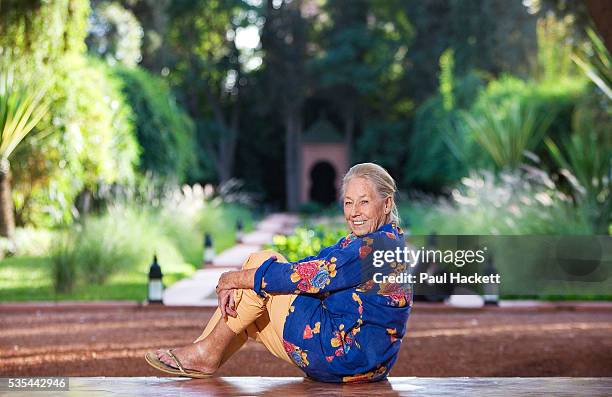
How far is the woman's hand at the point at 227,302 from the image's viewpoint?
3625 millimetres

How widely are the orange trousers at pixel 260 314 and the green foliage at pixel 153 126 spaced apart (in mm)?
17429

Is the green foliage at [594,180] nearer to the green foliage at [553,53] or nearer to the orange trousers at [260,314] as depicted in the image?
the orange trousers at [260,314]

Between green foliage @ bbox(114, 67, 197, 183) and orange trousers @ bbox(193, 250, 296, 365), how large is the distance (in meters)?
17.4

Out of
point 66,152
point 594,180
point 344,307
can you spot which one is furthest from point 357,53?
point 344,307

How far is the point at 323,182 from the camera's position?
36.9 metres

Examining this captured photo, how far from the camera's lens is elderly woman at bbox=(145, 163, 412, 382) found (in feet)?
11.6

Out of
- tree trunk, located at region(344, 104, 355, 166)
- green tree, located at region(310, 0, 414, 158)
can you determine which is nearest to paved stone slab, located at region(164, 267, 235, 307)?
green tree, located at region(310, 0, 414, 158)

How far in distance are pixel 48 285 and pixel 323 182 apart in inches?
1027

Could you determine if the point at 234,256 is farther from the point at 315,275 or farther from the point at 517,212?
the point at 315,275

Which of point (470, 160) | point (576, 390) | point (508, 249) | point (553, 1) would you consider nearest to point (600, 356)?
point (576, 390)

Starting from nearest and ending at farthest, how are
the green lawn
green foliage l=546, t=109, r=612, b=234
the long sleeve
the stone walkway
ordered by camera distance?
the long sleeve < the stone walkway < the green lawn < green foliage l=546, t=109, r=612, b=234

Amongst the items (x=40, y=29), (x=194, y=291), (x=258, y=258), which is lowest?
(x=194, y=291)

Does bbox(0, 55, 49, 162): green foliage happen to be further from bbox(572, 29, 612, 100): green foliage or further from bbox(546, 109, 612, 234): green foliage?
A: bbox(572, 29, 612, 100): green foliage

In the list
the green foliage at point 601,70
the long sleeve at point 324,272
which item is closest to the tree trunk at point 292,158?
the green foliage at point 601,70
